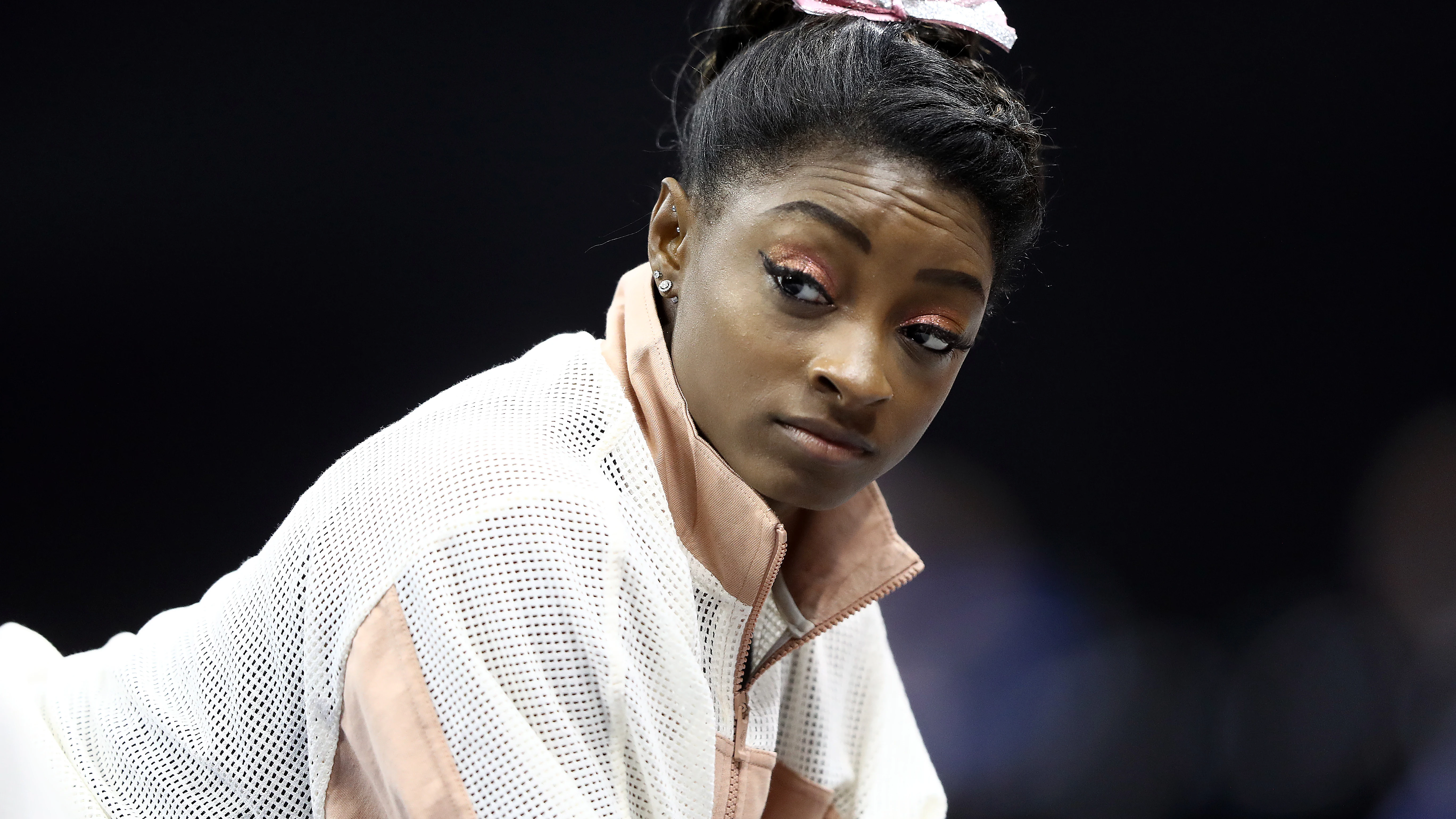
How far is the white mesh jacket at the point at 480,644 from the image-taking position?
3.48 feet

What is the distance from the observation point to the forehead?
48.4 inches

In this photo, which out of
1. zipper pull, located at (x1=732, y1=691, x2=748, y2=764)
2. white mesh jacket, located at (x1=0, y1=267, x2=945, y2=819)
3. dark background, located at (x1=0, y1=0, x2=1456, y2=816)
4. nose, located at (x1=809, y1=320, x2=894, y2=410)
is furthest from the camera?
dark background, located at (x1=0, y1=0, x2=1456, y2=816)

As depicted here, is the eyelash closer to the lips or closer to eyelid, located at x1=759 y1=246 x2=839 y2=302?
eyelid, located at x1=759 y1=246 x2=839 y2=302

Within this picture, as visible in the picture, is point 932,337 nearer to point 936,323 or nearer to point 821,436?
point 936,323

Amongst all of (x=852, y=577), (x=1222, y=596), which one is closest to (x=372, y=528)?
(x=852, y=577)

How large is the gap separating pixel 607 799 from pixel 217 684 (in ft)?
1.18

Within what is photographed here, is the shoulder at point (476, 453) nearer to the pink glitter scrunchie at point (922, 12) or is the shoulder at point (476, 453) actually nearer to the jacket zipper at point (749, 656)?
the jacket zipper at point (749, 656)

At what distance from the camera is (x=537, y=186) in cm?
209

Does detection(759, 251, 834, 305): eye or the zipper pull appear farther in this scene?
the zipper pull

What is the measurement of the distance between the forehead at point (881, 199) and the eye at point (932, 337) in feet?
0.23

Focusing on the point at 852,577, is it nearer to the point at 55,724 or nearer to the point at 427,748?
the point at 427,748

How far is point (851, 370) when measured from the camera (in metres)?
1.22

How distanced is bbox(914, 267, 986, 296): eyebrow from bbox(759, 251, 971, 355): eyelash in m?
0.04

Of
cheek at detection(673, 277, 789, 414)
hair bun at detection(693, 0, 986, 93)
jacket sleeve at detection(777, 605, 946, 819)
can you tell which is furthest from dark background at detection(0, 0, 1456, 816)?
cheek at detection(673, 277, 789, 414)
